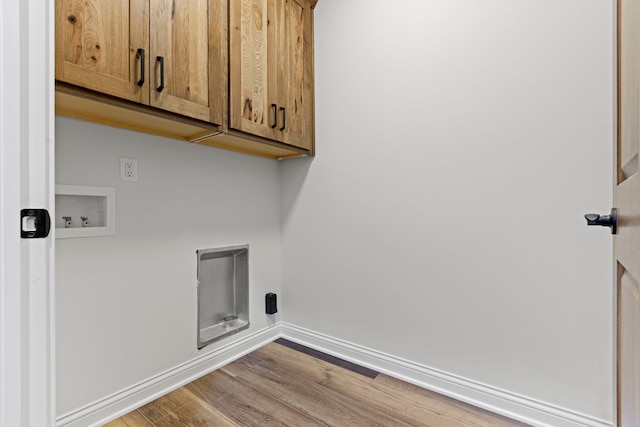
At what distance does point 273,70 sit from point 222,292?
1.39 meters

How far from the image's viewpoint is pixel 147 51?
3.69 feet

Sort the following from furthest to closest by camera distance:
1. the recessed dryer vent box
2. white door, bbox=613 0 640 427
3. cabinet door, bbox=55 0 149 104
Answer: the recessed dryer vent box, cabinet door, bbox=55 0 149 104, white door, bbox=613 0 640 427

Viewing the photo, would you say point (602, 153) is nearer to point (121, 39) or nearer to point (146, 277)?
point (121, 39)

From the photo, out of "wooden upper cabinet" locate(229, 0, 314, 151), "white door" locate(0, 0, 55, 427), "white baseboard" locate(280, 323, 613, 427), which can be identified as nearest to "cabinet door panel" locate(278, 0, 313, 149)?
A: "wooden upper cabinet" locate(229, 0, 314, 151)

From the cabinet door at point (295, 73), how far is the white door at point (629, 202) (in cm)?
139

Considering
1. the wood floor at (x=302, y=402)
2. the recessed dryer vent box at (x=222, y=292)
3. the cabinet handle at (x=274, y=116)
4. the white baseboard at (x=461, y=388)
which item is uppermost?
the cabinet handle at (x=274, y=116)

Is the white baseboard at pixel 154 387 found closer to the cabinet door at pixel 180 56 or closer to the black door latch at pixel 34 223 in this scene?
the black door latch at pixel 34 223

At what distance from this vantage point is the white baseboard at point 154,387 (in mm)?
1236

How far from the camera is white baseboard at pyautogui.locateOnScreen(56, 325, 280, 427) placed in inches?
48.7

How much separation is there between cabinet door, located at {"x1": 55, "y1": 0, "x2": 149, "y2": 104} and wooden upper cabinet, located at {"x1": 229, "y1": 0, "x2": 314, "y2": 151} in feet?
1.32

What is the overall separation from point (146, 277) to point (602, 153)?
206 cm

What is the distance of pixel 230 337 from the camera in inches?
72.2

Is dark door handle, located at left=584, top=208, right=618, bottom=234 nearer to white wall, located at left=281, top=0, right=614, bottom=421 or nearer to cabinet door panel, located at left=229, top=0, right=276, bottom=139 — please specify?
white wall, located at left=281, top=0, right=614, bottom=421

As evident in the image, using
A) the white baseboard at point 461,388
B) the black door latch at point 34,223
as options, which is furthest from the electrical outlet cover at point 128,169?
the white baseboard at point 461,388
